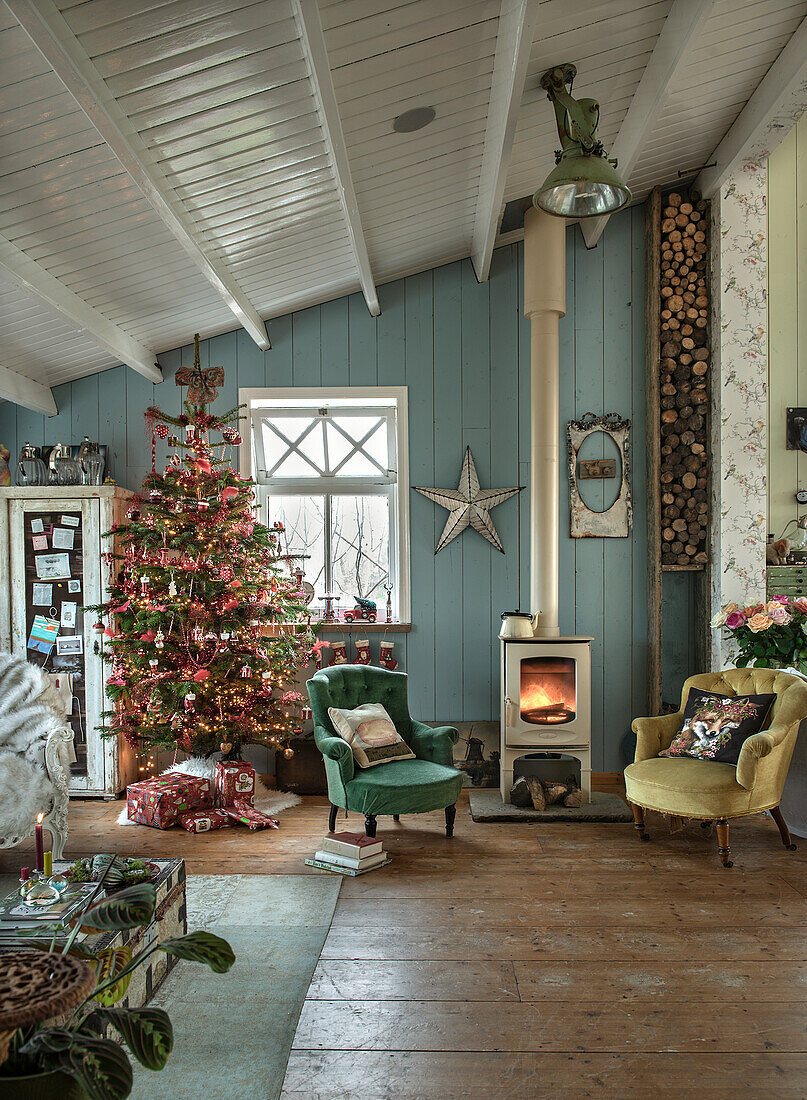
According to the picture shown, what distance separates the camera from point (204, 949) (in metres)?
1.39

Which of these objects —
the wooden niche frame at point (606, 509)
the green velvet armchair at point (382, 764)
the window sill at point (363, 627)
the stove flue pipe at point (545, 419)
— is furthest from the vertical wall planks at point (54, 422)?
the wooden niche frame at point (606, 509)

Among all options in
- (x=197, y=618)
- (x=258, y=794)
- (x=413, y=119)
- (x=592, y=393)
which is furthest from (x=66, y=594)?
(x=592, y=393)

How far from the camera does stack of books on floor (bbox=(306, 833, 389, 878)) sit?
142 inches

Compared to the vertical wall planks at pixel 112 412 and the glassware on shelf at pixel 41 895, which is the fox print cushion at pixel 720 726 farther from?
the vertical wall planks at pixel 112 412

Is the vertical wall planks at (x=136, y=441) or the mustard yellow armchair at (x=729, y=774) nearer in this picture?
the mustard yellow armchair at (x=729, y=774)

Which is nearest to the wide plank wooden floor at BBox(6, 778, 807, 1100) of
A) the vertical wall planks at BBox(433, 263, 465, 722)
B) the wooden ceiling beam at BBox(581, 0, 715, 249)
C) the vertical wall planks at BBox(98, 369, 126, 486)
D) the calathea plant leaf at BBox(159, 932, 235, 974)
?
the calathea plant leaf at BBox(159, 932, 235, 974)

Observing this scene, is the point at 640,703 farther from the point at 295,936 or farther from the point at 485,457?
the point at 295,936

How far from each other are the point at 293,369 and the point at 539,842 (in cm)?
329

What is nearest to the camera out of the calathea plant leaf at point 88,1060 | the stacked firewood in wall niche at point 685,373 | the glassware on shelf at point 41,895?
the calathea plant leaf at point 88,1060

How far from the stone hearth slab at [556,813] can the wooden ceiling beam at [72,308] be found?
334 cm

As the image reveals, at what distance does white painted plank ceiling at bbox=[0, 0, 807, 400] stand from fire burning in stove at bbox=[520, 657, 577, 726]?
2.58 meters

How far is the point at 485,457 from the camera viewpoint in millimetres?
5219

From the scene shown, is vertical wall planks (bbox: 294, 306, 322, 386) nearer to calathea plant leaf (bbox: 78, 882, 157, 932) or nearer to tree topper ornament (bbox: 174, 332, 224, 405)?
tree topper ornament (bbox: 174, 332, 224, 405)

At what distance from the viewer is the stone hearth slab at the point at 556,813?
4.35m
